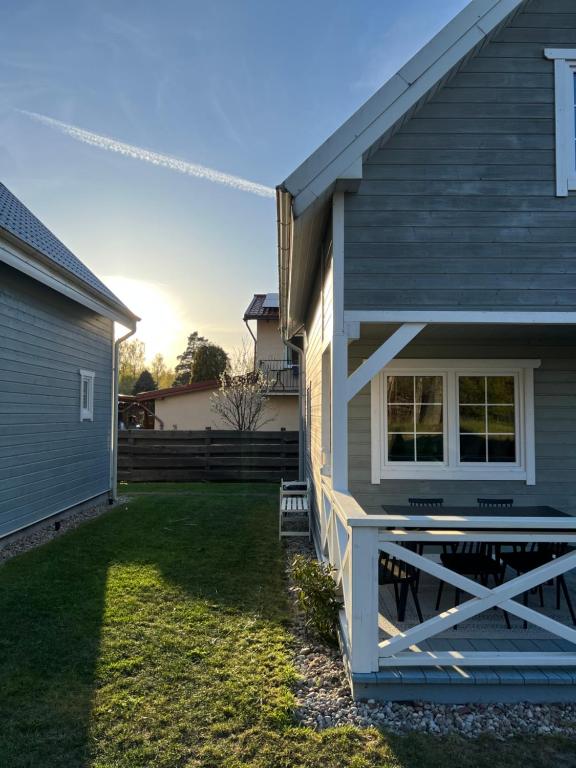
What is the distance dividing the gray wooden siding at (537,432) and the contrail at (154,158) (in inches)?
292

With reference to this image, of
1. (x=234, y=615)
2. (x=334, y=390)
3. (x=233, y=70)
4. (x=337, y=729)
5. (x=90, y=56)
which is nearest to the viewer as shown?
(x=337, y=729)

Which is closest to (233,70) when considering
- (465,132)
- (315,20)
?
(315,20)

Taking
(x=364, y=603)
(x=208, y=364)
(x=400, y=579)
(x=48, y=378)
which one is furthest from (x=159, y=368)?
(x=364, y=603)

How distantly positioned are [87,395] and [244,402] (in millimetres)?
8233

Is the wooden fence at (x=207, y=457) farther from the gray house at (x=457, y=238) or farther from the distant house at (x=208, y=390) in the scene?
the gray house at (x=457, y=238)

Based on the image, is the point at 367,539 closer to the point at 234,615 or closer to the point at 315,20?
the point at 234,615

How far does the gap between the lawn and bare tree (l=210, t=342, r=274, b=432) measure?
10.9m

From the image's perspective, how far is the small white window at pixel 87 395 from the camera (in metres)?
9.18

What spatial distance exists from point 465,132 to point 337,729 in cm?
462

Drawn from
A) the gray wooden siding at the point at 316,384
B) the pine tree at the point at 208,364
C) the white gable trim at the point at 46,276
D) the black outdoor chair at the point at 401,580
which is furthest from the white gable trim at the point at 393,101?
the pine tree at the point at 208,364

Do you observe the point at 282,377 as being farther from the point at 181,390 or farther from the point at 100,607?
the point at 100,607

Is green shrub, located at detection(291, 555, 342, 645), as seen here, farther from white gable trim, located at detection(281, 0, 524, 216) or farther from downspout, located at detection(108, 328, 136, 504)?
downspout, located at detection(108, 328, 136, 504)

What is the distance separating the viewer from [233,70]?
8.70 meters

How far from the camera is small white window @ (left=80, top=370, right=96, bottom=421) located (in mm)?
9180
